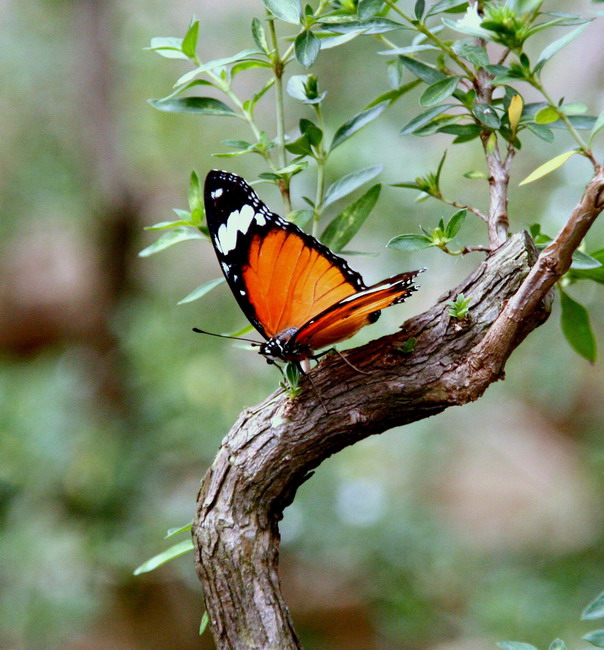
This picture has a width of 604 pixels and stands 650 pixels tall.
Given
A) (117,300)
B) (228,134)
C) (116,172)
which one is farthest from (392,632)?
(228,134)

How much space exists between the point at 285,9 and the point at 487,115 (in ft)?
0.74

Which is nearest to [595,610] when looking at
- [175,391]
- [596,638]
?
[596,638]

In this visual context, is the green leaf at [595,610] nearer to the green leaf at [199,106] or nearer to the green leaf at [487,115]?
the green leaf at [487,115]

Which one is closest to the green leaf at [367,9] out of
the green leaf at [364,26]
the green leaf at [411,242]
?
the green leaf at [364,26]

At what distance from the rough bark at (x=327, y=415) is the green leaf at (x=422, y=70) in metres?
0.22

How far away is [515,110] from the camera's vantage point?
0.70m

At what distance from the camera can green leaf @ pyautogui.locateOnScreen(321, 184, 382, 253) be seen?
83 centimetres

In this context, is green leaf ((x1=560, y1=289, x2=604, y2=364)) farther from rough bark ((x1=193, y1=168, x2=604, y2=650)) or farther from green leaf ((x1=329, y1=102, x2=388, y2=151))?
green leaf ((x1=329, y1=102, x2=388, y2=151))

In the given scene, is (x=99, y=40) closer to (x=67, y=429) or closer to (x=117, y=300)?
(x=117, y=300)

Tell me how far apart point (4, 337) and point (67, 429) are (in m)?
1.74

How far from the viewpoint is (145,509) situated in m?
1.79

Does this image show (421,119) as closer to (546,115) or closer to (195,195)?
(546,115)

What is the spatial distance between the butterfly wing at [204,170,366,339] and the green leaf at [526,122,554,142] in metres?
0.24

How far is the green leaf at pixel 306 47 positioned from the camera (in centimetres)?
69
